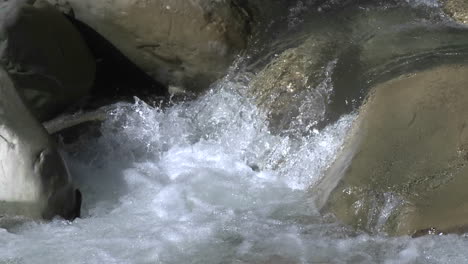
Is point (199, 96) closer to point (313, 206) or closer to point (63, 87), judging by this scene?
point (63, 87)

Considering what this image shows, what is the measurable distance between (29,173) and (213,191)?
44.3 inches

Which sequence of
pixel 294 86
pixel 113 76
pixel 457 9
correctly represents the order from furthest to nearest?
pixel 113 76 < pixel 457 9 < pixel 294 86

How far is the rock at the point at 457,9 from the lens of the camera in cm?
590

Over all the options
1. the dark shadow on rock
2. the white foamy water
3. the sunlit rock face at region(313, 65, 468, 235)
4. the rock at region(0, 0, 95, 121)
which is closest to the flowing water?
the white foamy water

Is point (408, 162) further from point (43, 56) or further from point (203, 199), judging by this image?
point (43, 56)

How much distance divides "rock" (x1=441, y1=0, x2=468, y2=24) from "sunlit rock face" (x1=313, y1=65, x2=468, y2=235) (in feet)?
4.68

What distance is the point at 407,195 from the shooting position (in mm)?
4195

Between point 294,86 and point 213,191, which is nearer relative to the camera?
point 213,191

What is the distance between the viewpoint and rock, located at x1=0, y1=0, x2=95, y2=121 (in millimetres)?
5699

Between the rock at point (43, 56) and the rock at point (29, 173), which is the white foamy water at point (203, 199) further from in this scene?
the rock at point (43, 56)

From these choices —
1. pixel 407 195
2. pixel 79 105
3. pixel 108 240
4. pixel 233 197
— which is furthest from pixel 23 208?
pixel 407 195

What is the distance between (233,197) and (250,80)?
1274 mm

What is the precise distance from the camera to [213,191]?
194 inches

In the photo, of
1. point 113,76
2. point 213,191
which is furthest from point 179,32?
point 213,191
